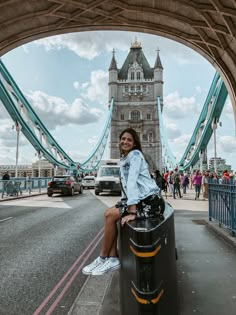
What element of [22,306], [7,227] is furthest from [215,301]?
[7,227]

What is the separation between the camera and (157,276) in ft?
7.51

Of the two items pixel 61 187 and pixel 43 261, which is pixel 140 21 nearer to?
pixel 43 261

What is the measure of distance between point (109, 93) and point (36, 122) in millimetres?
67023

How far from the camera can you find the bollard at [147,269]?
2.25 meters

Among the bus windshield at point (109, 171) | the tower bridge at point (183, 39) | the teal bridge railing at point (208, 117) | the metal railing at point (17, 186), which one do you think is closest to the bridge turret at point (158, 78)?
the teal bridge railing at point (208, 117)

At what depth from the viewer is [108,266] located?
9.98 feet

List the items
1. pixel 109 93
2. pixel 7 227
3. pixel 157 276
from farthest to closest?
1. pixel 109 93
2. pixel 7 227
3. pixel 157 276

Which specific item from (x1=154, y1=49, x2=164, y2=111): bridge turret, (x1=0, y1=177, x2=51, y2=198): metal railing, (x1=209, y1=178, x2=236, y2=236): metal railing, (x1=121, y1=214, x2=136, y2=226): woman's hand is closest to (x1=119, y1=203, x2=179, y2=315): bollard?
(x1=121, y1=214, x2=136, y2=226): woman's hand

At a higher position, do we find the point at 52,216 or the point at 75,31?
the point at 75,31

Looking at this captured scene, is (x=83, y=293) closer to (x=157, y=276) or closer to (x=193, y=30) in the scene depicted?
(x=157, y=276)

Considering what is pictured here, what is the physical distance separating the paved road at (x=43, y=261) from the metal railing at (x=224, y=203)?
2.83 m

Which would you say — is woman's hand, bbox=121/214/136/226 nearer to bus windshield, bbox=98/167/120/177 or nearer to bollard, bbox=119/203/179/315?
bollard, bbox=119/203/179/315

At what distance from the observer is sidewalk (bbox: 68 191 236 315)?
3.16m

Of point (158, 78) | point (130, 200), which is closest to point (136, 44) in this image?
point (158, 78)
